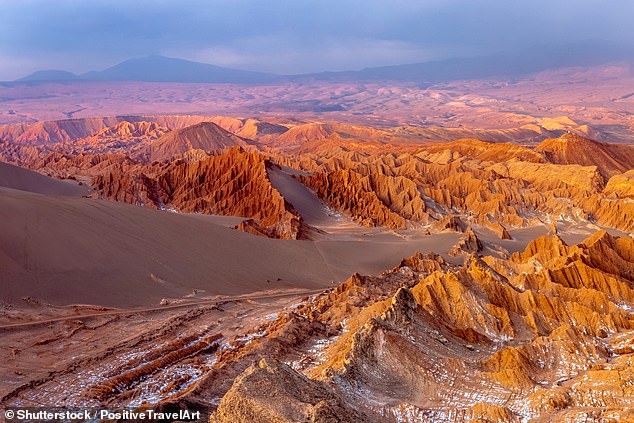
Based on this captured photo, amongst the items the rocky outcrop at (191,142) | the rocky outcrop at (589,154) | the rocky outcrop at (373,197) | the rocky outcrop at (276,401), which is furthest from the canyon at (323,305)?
the rocky outcrop at (191,142)

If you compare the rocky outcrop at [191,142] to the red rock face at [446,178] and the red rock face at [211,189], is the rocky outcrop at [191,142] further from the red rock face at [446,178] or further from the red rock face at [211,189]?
the red rock face at [211,189]

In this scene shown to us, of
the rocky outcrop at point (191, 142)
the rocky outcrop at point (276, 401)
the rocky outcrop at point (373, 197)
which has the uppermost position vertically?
the rocky outcrop at point (191, 142)

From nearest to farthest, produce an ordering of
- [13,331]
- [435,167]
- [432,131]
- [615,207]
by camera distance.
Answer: [13,331], [615,207], [435,167], [432,131]

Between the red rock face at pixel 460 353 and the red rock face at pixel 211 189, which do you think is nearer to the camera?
the red rock face at pixel 460 353

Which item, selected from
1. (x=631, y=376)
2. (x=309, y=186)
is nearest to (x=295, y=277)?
(x=631, y=376)

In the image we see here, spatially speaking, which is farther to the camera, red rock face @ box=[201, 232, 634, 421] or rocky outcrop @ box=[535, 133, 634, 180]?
rocky outcrop @ box=[535, 133, 634, 180]

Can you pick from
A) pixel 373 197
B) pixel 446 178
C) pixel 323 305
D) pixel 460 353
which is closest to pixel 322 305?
pixel 323 305

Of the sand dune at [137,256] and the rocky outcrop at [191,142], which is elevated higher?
the rocky outcrop at [191,142]

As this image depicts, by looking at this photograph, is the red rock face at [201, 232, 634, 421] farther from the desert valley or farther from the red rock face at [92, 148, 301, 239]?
the red rock face at [92, 148, 301, 239]

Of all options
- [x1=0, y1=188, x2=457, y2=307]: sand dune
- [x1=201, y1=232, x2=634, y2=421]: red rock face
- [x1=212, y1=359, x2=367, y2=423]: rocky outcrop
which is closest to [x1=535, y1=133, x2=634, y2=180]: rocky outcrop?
[x1=0, y1=188, x2=457, y2=307]: sand dune

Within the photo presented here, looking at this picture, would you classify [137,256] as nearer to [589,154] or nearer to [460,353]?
[460,353]

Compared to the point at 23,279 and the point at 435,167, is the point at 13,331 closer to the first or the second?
the point at 23,279
